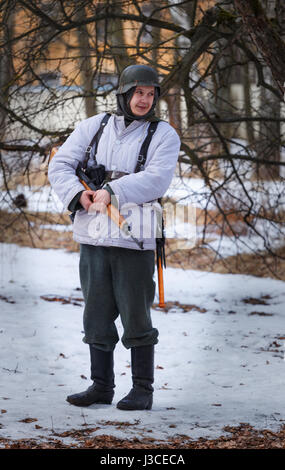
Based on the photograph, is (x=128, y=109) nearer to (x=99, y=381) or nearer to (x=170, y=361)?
Result: (x=99, y=381)

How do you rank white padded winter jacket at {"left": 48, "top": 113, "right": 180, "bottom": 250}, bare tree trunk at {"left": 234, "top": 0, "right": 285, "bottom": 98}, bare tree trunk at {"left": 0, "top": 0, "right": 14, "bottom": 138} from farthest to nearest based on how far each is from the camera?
bare tree trunk at {"left": 0, "top": 0, "right": 14, "bottom": 138} → bare tree trunk at {"left": 234, "top": 0, "right": 285, "bottom": 98} → white padded winter jacket at {"left": 48, "top": 113, "right": 180, "bottom": 250}

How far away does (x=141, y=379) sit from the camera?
12.7ft

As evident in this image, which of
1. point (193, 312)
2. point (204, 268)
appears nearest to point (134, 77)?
point (193, 312)

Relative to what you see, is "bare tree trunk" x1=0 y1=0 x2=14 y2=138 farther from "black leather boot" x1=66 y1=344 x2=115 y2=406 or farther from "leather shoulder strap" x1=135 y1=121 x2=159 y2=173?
"black leather boot" x1=66 y1=344 x2=115 y2=406

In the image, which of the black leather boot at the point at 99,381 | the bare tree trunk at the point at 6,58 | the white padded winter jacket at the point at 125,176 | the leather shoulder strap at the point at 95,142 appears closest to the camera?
the white padded winter jacket at the point at 125,176

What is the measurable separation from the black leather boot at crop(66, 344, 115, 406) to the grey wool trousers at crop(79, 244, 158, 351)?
0.08m

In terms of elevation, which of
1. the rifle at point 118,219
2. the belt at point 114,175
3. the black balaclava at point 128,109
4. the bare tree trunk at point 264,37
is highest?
the bare tree trunk at point 264,37

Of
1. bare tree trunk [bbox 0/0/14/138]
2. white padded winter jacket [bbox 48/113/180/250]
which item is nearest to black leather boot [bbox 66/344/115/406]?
white padded winter jacket [bbox 48/113/180/250]

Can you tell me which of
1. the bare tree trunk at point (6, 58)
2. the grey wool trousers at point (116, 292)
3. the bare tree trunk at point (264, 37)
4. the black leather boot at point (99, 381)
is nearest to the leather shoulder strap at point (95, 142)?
the grey wool trousers at point (116, 292)

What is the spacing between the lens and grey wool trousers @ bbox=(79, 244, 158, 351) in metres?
3.68

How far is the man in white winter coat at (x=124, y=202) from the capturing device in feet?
11.7

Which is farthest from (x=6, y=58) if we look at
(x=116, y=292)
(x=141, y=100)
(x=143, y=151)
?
(x=116, y=292)

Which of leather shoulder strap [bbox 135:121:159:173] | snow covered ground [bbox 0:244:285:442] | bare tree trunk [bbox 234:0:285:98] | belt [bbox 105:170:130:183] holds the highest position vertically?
bare tree trunk [bbox 234:0:285:98]

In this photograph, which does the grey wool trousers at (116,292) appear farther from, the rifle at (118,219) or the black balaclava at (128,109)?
the black balaclava at (128,109)
